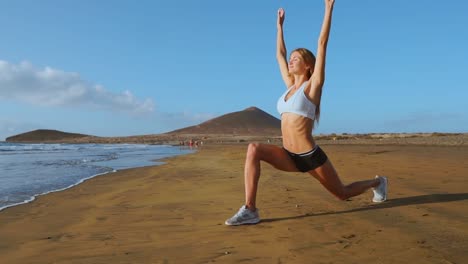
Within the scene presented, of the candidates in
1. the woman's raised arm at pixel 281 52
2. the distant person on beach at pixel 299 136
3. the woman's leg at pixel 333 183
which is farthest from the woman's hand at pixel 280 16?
the woman's leg at pixel 333 183

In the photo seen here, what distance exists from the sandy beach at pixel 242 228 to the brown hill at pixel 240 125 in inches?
3158

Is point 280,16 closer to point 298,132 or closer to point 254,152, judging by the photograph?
point 298,132

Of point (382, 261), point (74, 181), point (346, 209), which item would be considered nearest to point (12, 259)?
point (382, 261)

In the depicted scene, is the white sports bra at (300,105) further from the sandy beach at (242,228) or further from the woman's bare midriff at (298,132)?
the sandy beach at (242,228)

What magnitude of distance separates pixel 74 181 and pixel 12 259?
252 inches

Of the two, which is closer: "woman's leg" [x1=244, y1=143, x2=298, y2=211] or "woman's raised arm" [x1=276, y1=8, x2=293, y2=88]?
"woman's leg" [x1=244, y1=143, x2=298, y2=211]

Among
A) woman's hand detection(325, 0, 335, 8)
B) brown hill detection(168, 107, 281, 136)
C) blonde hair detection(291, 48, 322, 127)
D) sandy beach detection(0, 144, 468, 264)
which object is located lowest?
sandy beach detection(0, 144, 468, 264)

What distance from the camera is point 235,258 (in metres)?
2.81

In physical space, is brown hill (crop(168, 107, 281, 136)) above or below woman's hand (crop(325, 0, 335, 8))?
above

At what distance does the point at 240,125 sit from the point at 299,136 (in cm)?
9070

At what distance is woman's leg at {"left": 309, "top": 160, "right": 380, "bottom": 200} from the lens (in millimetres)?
4031

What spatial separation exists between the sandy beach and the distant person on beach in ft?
1.11

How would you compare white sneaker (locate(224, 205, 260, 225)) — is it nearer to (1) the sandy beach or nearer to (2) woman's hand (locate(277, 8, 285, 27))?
(1) the sandy beach

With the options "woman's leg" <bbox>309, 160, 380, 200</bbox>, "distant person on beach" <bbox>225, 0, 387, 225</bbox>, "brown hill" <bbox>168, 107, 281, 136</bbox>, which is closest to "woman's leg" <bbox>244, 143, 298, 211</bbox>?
"distant person on beach" <bbox>225, 0, 387, 225</bbox>
